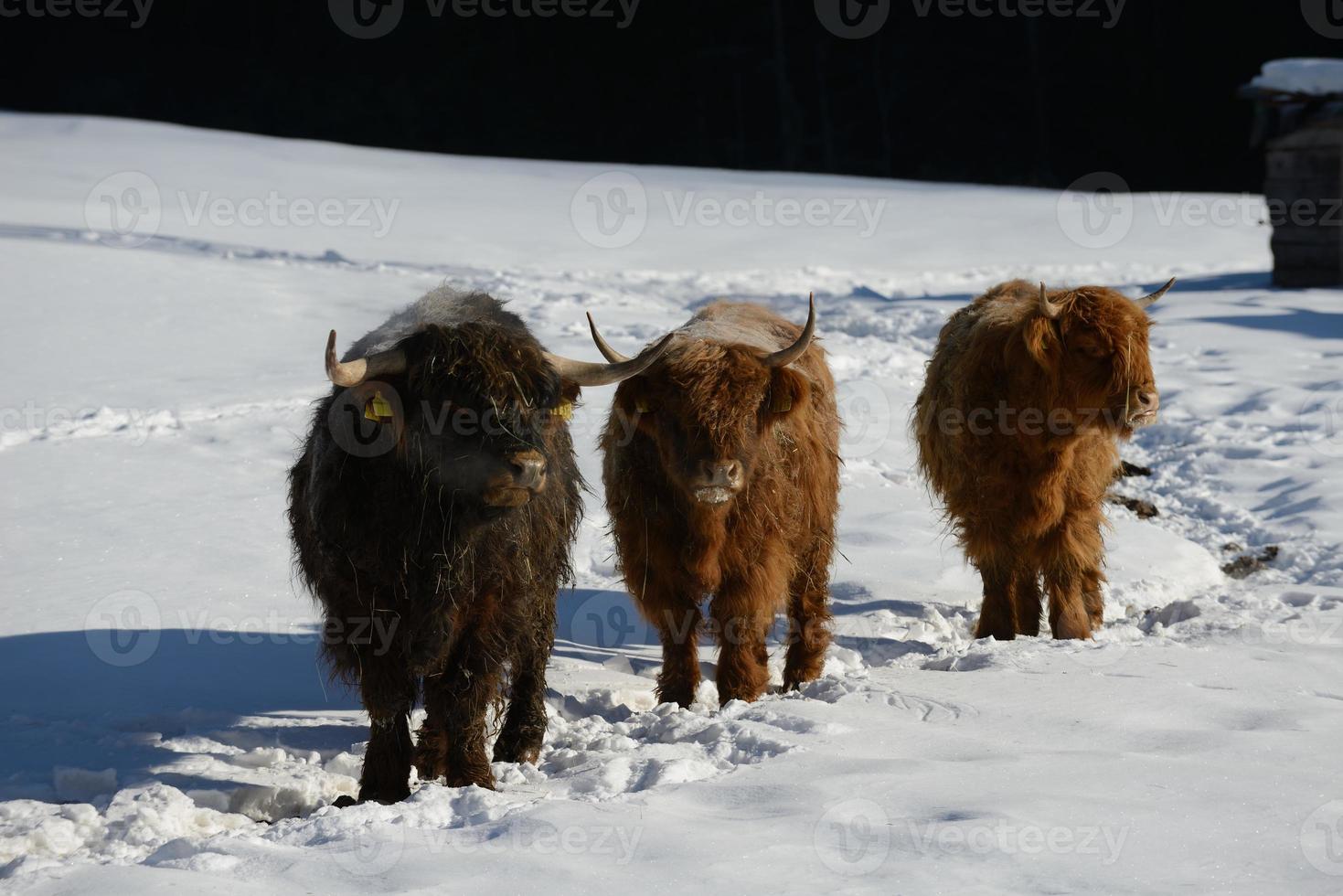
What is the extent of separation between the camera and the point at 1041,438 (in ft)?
16.9

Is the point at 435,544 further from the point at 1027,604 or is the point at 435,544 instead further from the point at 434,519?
the point at 1027,604

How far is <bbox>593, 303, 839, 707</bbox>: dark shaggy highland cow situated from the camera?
4.50 meters

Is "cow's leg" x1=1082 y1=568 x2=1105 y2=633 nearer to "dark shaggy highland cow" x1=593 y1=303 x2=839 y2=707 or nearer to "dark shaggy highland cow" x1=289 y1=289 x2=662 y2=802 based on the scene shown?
"dark shaggy highland cow" x1=593 y1=303 x2=839 y2=707

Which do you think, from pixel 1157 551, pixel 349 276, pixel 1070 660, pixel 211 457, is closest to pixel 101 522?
pixel 211 457

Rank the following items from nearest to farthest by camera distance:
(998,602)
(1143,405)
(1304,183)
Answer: (1143,405) → (998,602) → (1304,183)

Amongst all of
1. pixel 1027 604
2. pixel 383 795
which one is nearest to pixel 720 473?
pixel 383 795

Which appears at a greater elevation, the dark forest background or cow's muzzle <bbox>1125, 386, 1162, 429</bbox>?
the dark forest background

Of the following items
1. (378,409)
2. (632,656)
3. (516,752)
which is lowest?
(516,752)

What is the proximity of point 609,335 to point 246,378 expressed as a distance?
2.46 metres

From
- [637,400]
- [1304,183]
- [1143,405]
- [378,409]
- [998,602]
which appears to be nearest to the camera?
[378,409]

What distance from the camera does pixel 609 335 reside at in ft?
31.6

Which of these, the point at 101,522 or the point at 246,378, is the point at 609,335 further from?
the point at 101,522

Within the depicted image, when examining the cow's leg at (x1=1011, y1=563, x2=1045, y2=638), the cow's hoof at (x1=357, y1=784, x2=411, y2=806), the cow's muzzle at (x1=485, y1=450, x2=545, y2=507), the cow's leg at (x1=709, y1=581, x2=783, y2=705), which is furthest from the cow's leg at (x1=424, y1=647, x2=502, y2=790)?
the cow's leg at (x1=1011, y1=563, x2=1045, y2=638)

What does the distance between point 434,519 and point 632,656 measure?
71.5 inches
